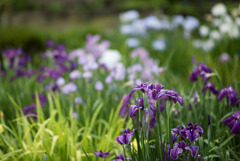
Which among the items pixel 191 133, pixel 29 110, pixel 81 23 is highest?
pixel 81 23

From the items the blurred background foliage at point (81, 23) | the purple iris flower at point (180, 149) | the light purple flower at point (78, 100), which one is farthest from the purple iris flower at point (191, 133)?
the blurred background foliage at point (81, 23)

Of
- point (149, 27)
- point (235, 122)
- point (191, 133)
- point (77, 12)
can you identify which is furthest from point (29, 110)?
point (77, 12)

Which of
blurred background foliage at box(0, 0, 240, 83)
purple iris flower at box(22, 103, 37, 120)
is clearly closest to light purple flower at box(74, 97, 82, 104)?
purple iris flower at box(22, 103, 37, 120)

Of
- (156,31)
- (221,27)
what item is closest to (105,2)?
(156,31)

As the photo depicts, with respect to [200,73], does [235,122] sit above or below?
below

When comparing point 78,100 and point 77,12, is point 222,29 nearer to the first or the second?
point 78,100

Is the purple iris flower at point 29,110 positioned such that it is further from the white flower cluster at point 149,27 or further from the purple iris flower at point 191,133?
the white flower cluster at point 149,27

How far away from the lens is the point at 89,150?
6.22 ft

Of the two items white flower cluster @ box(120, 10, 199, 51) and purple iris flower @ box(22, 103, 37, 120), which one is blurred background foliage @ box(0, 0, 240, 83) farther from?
purple iris flower @ box(22, 103, 37, 120)

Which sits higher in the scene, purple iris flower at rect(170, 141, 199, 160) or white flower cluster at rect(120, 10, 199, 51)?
white flower cluster at rect(120, 10, 199, 51)

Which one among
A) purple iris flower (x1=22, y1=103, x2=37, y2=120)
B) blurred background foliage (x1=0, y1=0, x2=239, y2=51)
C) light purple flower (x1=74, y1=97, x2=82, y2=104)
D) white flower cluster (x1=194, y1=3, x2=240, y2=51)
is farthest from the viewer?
blurred background foliage (x1=0, y1=0, x2=239, y2=51)

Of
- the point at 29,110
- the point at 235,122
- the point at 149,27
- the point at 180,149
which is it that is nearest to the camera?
the point at 180,149

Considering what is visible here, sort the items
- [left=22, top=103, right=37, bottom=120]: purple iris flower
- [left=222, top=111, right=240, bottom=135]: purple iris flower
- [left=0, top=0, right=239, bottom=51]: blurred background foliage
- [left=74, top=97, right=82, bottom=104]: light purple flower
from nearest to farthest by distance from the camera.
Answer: [left=222, top=111, right=240, bottom=135]: purple iris flower, [left=22, top=103, right=37, bottom=120]: purple iris flower, [left=74, top=97, right=82, bottom=104]: light purple flower, [left=0, top=0, right=239, bottom=51]: blurred background foliage

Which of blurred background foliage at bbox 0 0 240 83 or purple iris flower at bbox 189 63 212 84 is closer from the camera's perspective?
purple iris flower at bbox 189 63 212 84
